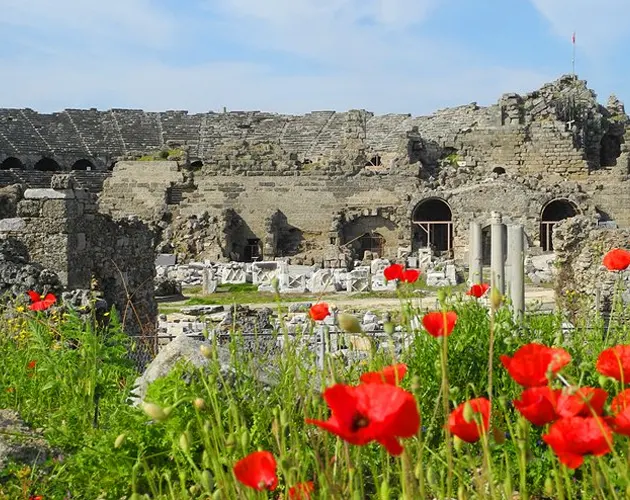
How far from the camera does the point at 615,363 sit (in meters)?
2.52

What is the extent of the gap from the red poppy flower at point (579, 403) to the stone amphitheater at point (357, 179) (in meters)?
24.8

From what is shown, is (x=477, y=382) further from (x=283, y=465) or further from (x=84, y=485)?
(x=283, y=465)

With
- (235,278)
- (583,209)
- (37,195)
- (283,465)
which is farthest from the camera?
(583,209)

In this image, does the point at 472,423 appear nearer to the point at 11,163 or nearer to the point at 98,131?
the point at 11,163

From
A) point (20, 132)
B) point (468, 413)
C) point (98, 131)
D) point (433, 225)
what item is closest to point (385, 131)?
point (433, 225)

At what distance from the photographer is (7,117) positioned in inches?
1672

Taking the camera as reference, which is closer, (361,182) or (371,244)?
(371,244)

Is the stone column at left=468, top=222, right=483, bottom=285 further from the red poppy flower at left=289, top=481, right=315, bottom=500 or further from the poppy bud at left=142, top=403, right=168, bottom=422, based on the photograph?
the poppy bud at left=142, top=403, right=168, bottom=422

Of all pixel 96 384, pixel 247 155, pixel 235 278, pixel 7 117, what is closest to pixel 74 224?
pixel 96 384

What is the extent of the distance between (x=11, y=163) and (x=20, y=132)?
2.32m

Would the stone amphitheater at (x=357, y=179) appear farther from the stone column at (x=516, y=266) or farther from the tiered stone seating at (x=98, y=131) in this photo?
the stone column at (x=516, y=266)

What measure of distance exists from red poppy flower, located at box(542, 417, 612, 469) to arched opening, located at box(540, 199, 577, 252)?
29581 mm

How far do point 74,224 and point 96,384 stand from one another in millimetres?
6571

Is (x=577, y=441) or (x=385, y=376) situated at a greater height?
(x=385, y=376)
